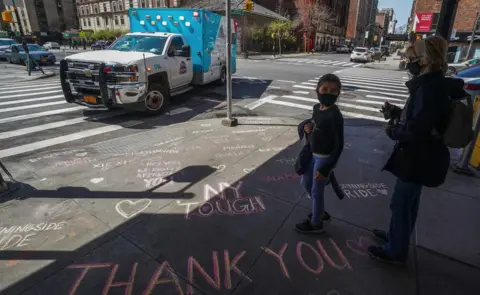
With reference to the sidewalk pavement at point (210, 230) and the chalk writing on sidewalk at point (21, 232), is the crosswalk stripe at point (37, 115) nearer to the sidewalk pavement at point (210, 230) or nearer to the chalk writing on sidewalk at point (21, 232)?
the sidewalk pavement at point (210, 230)

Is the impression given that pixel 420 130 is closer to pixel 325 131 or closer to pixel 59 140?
pixel 325 131

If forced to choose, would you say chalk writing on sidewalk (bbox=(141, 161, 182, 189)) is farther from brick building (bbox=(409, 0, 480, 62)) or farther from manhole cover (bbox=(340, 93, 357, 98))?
brick building (bbox=(409, 0, 480, 62))

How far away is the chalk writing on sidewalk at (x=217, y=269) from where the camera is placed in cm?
235

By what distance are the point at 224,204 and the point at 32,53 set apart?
2177 centimetres

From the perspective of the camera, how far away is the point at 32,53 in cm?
1872

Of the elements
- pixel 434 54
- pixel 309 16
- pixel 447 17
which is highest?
pixel 309 16

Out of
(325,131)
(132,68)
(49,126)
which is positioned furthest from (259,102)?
(325,131)

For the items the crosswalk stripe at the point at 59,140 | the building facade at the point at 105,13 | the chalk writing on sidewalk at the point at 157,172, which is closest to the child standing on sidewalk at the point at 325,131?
the chalk writing on sidewalk at the point at 157,172

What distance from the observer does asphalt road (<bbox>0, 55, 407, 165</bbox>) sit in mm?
6070

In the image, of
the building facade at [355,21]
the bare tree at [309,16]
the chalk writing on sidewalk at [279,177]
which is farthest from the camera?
the building facade at [355,21]

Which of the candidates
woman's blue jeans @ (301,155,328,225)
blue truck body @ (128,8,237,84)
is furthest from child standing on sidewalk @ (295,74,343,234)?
blue truck body @ (128,8,237,84)

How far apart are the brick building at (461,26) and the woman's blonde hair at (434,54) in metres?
30.0

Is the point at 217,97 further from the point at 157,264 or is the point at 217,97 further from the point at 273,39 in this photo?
the point at 273,39

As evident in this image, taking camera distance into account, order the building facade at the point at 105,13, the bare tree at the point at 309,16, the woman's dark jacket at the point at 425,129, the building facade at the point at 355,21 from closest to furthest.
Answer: the woman's dark jacket at the point at 425,129, the bare tree at the point at 309,16, the building facade at the point at 105,13, the building facade at the point at 355,21
